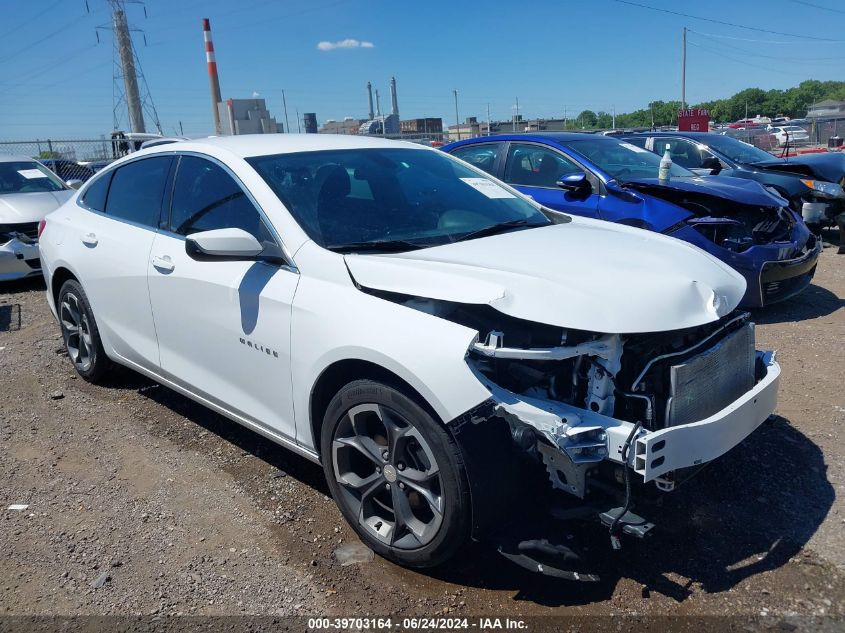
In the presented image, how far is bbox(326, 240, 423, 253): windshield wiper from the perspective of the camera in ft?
9.94

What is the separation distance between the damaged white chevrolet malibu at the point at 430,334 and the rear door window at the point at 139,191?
0.07 m

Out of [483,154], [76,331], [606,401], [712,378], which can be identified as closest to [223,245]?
[606,401]

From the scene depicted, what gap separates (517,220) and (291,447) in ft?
5.40

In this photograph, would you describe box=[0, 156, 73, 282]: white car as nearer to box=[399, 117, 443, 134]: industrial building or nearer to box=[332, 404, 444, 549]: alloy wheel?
box=[332, 404, 444, 549]: alloy wheel

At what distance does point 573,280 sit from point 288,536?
1.73 m

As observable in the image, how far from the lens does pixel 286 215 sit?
3150 millimetres

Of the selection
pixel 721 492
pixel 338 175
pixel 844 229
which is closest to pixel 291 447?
pixel 338 175

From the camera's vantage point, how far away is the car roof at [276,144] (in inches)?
143

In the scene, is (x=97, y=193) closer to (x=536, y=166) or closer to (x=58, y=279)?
(x=58, y=279)

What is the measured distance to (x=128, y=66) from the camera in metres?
40.6

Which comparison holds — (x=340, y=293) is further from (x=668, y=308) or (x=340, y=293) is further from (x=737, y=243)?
(x=737, y=243)

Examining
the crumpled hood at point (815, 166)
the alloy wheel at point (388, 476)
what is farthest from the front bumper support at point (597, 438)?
the crumpled hood at point (815, 166)

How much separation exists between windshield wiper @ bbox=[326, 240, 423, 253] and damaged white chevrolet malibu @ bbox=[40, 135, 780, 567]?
0.01 meters

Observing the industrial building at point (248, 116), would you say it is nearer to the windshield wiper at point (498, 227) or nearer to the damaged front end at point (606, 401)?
the windshield wiper at point (498, 227)
